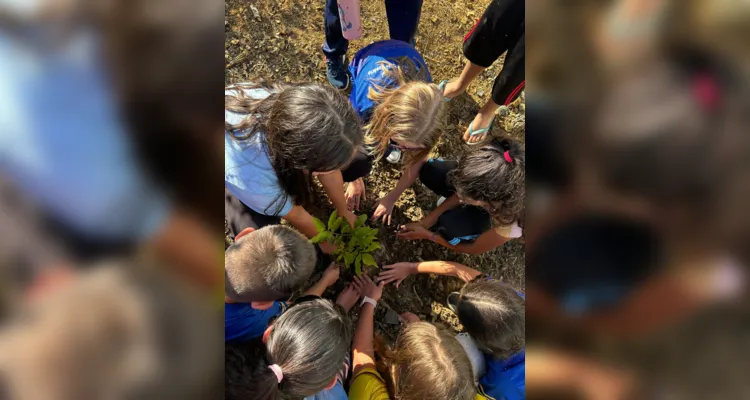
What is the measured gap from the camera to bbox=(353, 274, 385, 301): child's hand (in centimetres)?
269

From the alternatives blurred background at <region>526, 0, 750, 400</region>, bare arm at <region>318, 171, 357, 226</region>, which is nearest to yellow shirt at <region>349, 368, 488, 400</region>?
bare arm at <region>318, 171, 357, 226</region>

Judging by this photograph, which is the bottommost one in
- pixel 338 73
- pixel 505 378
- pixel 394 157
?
pixel 505 378

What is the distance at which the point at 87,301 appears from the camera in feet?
1.27

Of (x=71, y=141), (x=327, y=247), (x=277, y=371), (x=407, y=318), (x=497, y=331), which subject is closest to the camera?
(x=71, y=141)

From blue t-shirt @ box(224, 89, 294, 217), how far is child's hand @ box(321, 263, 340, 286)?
2.32 feet

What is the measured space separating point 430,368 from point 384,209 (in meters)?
1.12

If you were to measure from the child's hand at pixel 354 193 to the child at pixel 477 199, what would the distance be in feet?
1.28

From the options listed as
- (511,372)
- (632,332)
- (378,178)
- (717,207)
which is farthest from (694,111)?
(378,178)

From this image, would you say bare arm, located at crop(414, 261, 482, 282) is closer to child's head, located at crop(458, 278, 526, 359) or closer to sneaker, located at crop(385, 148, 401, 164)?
child's head, located at crop(458, 278, 526, 359)

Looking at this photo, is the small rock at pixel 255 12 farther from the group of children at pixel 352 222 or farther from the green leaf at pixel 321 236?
the green leaf at pixel 321 236

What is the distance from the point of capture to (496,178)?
210 cm

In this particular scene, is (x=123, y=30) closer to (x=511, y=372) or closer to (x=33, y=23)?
(x=33, y=23)

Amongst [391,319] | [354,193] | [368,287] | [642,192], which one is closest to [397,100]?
[354,193]

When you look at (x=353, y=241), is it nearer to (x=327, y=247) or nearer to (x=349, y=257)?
(x=349, y=257)
